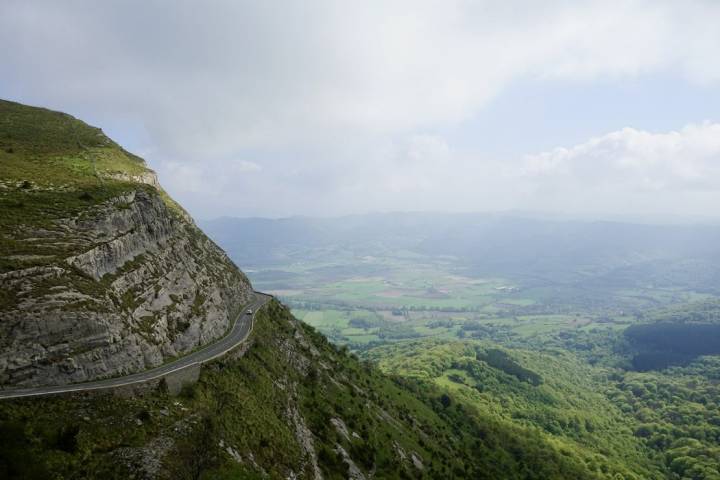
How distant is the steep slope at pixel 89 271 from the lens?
120ft

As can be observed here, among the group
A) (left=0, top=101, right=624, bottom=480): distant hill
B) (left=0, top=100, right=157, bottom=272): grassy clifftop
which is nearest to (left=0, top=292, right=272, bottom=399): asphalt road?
(left=0, top=101, right=624, bottom=480): distant hill

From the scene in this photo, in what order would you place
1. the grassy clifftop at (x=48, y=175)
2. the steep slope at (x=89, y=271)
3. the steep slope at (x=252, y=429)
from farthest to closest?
the grassy clifftop at (x=48, y=175)
the steep slope at (x=89, y=271)
the steep slope at (x=252, y=429)

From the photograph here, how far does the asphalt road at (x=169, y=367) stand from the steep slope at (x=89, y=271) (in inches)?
37.1

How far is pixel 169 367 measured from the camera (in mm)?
45281

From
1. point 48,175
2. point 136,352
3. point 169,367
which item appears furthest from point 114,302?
point 48,175

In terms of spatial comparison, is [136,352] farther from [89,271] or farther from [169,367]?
[89,271]

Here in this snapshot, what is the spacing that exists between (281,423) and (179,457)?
56.7ft

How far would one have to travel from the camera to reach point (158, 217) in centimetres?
6450

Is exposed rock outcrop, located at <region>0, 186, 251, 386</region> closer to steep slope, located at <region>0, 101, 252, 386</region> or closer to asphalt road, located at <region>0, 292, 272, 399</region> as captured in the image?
steep slope, located at <region>0, 101, 252, 386</region>

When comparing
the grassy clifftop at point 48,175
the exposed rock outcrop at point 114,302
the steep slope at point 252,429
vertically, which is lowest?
the steep slope at point 252,429

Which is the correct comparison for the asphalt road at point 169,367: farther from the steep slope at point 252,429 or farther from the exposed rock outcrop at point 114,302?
the steep slope at point 252,429

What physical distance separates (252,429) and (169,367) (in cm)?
1160

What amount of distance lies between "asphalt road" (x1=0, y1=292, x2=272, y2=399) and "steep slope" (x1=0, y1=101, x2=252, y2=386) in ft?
3.09

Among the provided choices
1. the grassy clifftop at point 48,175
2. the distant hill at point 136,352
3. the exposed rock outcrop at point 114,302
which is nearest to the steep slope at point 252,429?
the distant hill at point 136,352
